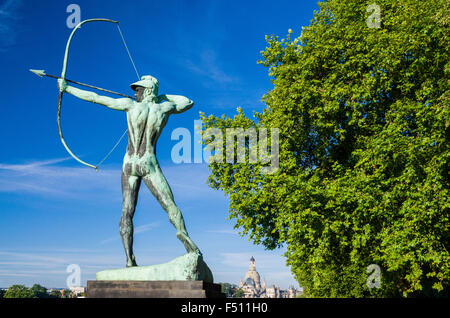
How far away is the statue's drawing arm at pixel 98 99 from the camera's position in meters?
8.45

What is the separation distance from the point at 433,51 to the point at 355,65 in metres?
2.90

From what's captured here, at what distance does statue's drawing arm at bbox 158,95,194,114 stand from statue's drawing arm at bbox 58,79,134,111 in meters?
0.73

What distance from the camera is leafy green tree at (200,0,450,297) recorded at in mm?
13281

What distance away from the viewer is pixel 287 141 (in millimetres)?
16938

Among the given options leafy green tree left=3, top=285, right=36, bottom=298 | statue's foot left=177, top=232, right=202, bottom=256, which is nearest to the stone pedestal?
statue's foot left=177, top=232, right=202, bottom=256

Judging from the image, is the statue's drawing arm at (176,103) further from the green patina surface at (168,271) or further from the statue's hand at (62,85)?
the green patina surface at (168,271)

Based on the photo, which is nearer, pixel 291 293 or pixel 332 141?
pixel 332 141

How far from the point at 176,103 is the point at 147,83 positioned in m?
0.73

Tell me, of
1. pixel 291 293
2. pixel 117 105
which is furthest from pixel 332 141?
pixel 291 293

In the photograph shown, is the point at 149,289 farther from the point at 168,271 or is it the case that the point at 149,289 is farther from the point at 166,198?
the point at 166,198

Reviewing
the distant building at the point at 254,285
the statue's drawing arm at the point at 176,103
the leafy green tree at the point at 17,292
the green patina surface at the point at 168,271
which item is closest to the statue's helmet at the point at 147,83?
the statue's drawing arm at the point at 176,103
